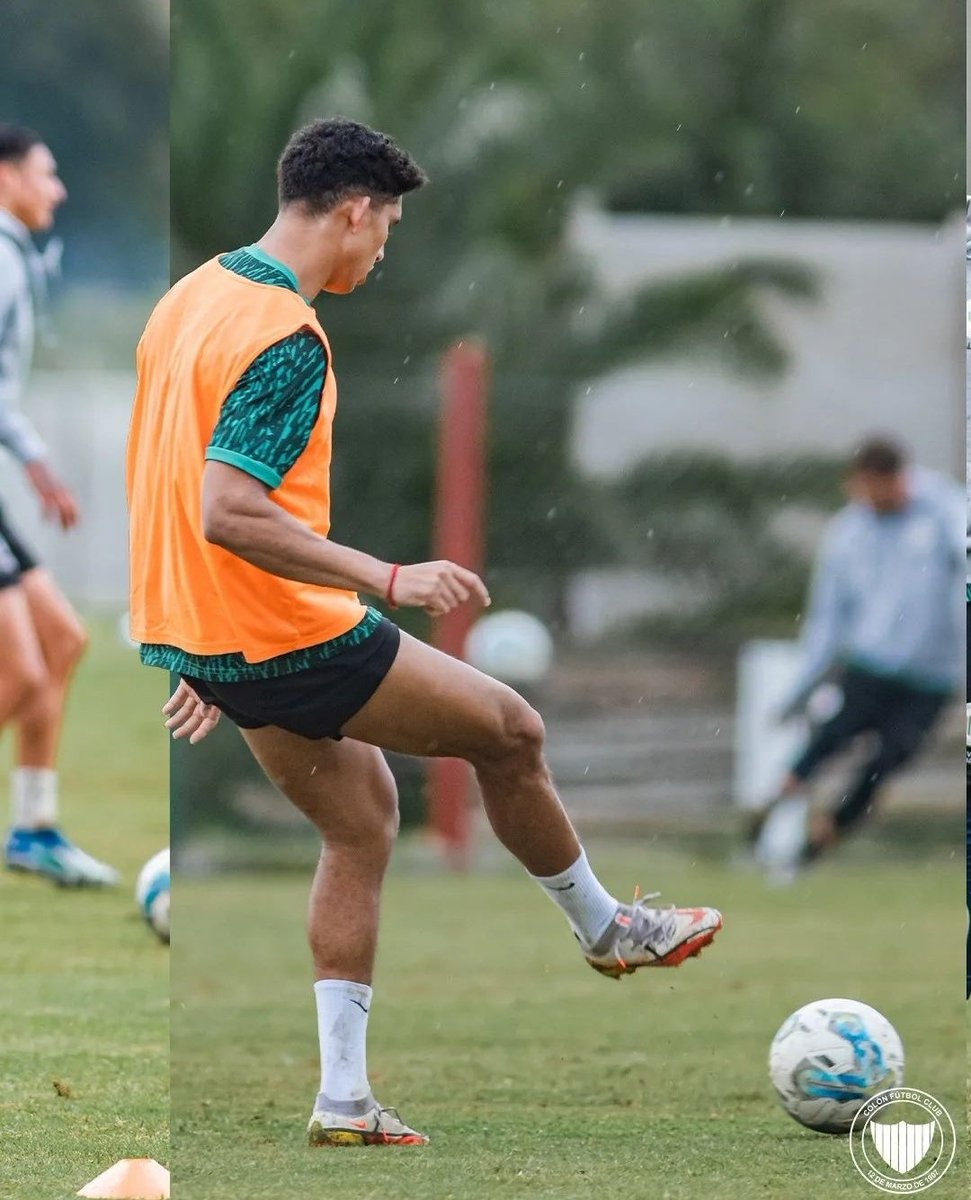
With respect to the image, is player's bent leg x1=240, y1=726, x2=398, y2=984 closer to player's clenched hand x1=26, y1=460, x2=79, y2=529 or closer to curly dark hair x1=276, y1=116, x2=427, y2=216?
curly dark hair x1=276, y1=116, x2=427, y2=216

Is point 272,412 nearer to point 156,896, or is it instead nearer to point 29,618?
point 156,896

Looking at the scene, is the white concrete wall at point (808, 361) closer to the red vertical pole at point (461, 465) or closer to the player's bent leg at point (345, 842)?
the red vertical pole at point (461, 465)

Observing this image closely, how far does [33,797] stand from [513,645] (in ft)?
19.6

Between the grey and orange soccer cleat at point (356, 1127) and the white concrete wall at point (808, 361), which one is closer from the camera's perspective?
the grey and orange soccer cleat at point (356, 1127)

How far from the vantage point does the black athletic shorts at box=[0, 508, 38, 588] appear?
8.25 meters

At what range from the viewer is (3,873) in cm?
828

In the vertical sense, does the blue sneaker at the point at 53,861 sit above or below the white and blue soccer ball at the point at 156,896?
above

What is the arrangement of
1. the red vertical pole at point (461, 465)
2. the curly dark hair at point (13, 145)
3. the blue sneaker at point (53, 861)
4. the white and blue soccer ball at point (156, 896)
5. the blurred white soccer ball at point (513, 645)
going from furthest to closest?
the blurred white soccer ball at point (513, 645) → the red vertical pole at point (461, 465) → the curly dark hair at point (13, 145) → the blue sneaker at point (53, 861) → the white and blue soccer ball at point (156, 896)

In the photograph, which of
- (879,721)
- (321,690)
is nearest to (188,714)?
(321,690)

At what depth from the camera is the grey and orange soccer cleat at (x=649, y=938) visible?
4.62 metres

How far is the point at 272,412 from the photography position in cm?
399

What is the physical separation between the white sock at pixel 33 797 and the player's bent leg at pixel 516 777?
3896 mm

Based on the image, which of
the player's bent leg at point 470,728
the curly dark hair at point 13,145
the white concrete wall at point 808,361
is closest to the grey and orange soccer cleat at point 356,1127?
the player's bent leg at point 470,728

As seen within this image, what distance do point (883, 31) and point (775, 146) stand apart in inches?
165
